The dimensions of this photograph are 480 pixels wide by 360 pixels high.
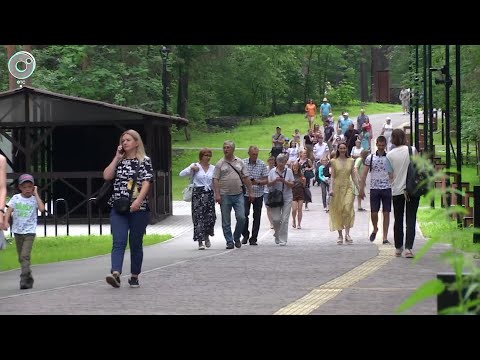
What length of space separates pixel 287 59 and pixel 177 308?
57.1 meters

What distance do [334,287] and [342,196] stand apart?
792 centimetres

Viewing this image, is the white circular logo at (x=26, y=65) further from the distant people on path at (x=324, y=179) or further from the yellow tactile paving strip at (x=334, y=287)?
the yellow tactile paving strip at (x=334, y=287)

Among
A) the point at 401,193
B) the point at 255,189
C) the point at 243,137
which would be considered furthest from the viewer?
the point at 243,137

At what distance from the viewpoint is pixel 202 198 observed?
21547mm

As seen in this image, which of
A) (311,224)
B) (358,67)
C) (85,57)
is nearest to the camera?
(311,224)

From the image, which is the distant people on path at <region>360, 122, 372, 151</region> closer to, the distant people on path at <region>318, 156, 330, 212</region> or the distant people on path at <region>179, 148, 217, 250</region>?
the distant people on path at <region>318, 156, 330, 212</region>

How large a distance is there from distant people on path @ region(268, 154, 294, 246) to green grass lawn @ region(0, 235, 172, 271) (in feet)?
8.33

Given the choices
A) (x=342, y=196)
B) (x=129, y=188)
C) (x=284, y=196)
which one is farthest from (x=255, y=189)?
(x=129, y=188)

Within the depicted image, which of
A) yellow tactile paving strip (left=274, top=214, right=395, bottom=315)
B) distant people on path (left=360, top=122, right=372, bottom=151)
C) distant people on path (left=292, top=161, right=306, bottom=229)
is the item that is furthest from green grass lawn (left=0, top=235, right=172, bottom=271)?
distant people on path (left=360, top=122, right=372, bottom=151)

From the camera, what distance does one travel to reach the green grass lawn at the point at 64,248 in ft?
65.3

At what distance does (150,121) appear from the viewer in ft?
99.8

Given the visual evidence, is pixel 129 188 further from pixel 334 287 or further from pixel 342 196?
pixel 342 196

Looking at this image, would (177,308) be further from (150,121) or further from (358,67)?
(358,67)
